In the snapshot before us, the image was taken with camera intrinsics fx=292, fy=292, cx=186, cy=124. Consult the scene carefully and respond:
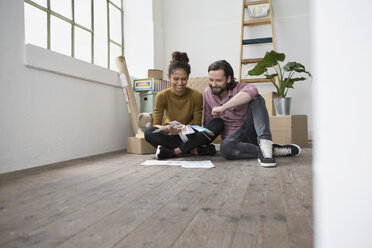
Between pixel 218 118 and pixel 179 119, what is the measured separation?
378 millimetres

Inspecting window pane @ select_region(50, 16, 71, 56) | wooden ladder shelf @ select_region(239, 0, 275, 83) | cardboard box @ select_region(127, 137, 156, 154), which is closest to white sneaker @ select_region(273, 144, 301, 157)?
cardboard box @ select_region(127, 137, 156, 154)

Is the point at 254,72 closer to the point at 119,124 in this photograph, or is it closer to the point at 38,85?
the point at 119,124

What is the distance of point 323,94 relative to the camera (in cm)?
24

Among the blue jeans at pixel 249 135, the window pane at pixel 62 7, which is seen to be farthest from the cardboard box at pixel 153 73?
the blue jeans at pixel 249 135

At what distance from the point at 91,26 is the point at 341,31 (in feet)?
10.9

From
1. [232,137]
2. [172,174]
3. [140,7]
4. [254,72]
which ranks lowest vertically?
[172,174]

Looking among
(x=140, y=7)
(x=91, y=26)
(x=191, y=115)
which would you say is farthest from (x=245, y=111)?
(x=140, y=7)

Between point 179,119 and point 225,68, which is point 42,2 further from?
point 225,68

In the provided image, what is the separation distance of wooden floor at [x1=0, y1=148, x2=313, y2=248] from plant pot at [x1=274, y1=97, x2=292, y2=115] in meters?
1.57

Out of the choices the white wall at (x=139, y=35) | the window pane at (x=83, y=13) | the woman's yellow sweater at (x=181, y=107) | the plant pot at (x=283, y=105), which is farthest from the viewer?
the white wall at (x=139, y=35)

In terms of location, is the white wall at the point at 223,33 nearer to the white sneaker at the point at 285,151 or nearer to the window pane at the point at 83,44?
the window pane at the point at 83,44

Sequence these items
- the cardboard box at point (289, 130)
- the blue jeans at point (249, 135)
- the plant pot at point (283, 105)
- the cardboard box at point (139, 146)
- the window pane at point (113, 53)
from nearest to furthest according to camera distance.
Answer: the blue jeans at point (249, 135) < the cardboard box at point (139, 146) < the cardboard box at point (289, 130) < the plant pot at point (283, 105) < the window pane at point (113, 53)

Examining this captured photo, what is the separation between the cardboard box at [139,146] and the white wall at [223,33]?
1683 millimetres

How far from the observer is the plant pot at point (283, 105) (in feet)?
10.6
